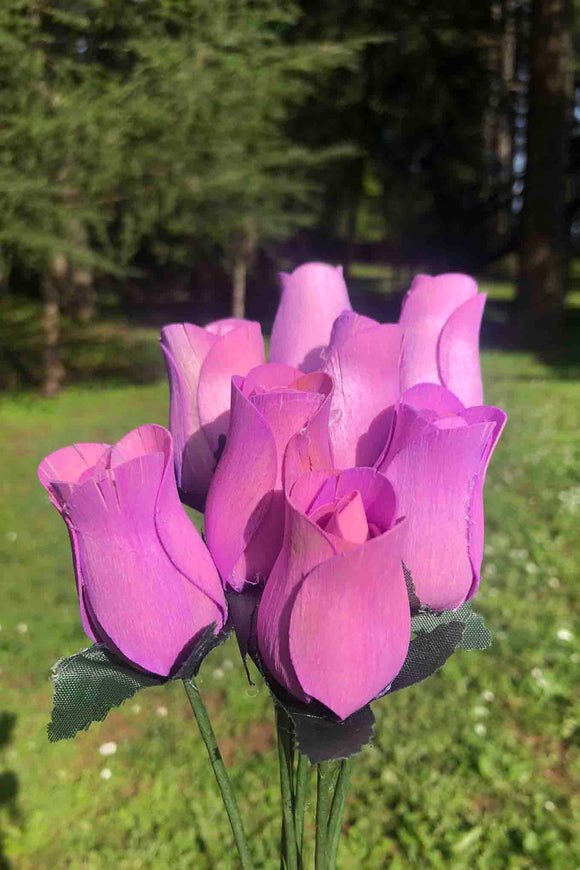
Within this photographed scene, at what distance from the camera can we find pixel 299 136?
1608 centimetres

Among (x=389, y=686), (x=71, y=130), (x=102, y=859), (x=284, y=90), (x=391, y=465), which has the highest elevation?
(x=284, y=90)

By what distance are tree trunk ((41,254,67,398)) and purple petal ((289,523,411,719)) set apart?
29.4 ft

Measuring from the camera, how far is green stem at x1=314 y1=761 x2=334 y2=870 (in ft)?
2.78

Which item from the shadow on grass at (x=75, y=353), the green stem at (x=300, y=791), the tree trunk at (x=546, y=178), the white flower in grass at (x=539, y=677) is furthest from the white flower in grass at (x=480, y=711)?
the tree trunk at (x=546, y=178)

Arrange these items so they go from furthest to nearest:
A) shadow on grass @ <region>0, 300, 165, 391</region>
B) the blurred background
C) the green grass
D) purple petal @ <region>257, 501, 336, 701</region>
→ shadow on grass @ <region>0, 300, 165, 391</region> < the blurred background < the green grass < purple petal @ <region>257, 501, 336, 701</region>

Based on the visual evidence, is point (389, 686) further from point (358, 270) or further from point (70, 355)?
point (358, 270)

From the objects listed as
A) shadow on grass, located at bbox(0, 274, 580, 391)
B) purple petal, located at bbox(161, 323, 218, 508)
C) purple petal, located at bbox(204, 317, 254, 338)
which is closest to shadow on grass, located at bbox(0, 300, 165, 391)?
shadow on grass, located at bbox(0, 274, 580, 391)

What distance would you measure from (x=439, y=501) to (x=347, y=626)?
6.7 inches

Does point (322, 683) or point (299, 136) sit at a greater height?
point (299, 136)

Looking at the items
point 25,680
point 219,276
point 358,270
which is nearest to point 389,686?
point 25,680

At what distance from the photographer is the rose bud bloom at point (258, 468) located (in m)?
0.74

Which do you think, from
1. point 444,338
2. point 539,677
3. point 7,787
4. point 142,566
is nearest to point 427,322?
point 444,338

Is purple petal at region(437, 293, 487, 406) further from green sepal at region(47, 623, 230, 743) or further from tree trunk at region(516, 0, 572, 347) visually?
tree trunk at region(516, 0, 572, 347)

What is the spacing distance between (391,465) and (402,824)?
7.66 ft
